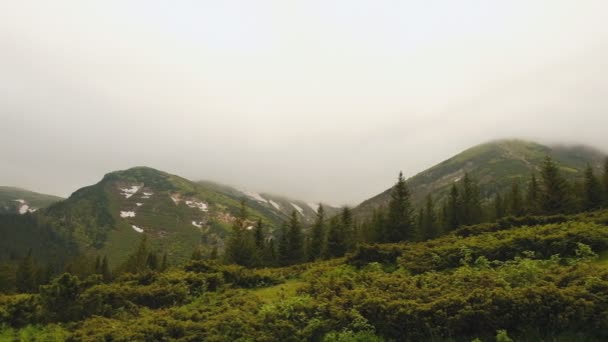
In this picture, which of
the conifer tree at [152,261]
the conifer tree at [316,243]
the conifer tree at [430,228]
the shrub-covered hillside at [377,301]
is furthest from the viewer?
the conifer tree at [152,261]

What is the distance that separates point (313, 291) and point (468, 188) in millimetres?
68024

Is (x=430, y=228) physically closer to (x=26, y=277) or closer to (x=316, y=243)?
(x=316, y=243)

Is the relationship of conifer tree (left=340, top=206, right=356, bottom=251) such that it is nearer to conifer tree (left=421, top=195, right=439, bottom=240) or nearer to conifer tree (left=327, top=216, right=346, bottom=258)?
conifer tree (left=327, top=216, right=346, bottom=258)

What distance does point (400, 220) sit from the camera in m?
57.5

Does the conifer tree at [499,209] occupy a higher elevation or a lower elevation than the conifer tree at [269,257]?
higher

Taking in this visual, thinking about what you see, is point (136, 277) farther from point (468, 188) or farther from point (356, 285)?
point (468, 188)

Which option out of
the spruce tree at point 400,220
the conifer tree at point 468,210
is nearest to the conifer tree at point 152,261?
the spruce tree at point 400,220

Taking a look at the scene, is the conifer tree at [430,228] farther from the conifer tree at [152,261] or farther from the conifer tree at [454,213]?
the conifer tree at [152,261]

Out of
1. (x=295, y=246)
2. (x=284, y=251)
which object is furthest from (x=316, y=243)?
(x=284, y=251)

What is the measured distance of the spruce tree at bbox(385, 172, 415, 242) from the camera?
57188mm

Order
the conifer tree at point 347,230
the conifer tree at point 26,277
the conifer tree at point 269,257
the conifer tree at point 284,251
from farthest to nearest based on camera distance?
the conifer tree at point 26,277
the conifer tree at point 269,257
the conifer tree at point 284,251
the conifer tree at point 347,230

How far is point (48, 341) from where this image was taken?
1547 centimetres

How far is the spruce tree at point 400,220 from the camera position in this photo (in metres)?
57.2

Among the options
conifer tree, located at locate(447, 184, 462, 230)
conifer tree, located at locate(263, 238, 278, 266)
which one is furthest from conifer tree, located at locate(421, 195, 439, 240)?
conifer tree, located at locate(263, 238, 278, 266)
